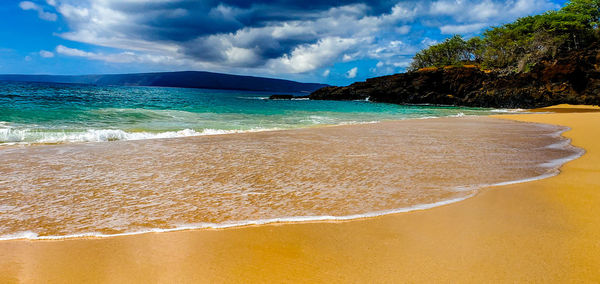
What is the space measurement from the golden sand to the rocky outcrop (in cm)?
3607

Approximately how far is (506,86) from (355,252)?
4279cm

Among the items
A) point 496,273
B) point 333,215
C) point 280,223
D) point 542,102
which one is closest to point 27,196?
point 280,223

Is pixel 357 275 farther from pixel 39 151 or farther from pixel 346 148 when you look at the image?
pixel 39 151

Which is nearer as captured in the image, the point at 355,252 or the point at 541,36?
the point at 355,252

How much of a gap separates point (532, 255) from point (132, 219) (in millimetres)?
2957

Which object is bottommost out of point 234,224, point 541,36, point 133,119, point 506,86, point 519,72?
point 234,224

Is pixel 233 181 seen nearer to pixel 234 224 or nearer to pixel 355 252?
pixel 234 224

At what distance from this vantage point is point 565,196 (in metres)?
3.25

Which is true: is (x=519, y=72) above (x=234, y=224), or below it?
above

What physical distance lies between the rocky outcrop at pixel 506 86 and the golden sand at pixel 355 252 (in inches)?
1420

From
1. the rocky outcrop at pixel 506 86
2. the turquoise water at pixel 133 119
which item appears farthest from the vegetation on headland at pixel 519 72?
the turquoise water at pixel 133 119

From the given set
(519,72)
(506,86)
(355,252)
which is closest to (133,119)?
(355,252)

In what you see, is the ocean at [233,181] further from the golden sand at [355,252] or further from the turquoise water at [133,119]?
the turquoise water at [133,119]

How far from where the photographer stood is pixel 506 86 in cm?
3716
